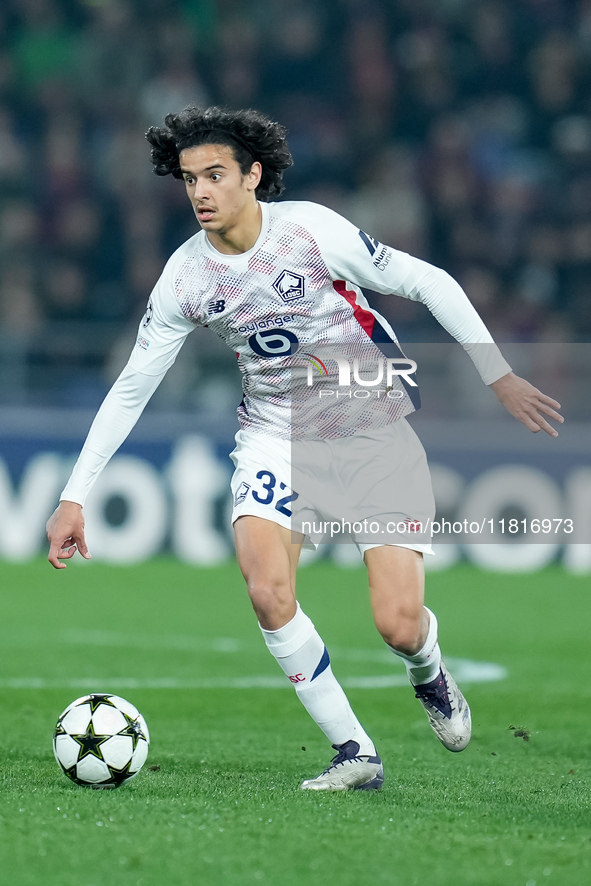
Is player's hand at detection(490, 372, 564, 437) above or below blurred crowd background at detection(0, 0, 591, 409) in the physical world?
below

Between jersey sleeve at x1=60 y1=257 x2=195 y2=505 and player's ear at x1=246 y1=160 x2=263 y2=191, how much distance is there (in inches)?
13.8

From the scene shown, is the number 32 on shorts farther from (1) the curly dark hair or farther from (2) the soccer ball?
(1) the curly dark hair

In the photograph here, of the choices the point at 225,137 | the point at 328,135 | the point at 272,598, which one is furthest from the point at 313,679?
the point at 328,135

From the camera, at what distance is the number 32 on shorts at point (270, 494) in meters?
4.16

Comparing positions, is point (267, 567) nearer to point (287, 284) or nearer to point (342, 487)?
point (342, 487)

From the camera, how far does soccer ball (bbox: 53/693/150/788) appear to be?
3883 millimetres

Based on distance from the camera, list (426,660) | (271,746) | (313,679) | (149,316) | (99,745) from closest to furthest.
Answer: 1. (99,745)
2. (313,679)
3. (149,316)
4. (426,660)
5. (271,746)

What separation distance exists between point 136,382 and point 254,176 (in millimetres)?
746

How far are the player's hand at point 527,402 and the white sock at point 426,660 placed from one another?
0.71 meters

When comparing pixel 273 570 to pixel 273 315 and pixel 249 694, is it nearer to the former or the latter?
pixel 273 315

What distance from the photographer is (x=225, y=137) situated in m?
4.11

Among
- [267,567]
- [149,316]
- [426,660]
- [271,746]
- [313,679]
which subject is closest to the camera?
[267,567]

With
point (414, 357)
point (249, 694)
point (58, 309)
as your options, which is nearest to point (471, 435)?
point (414, 357)

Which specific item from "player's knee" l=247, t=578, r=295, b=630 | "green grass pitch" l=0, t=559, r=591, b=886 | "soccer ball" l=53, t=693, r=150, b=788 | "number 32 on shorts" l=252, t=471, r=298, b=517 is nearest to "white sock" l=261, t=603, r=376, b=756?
"player's knee" l=247, t=578, r=295, b=630
